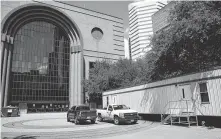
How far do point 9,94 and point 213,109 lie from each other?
133 feet

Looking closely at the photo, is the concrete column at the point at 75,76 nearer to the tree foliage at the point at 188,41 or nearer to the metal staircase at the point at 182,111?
the tree foliage at the point at 188,41

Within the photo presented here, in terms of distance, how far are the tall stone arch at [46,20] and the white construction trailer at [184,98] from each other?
28.4 meters

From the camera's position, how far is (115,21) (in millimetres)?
60125

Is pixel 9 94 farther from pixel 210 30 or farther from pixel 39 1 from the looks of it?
pixel 210 30

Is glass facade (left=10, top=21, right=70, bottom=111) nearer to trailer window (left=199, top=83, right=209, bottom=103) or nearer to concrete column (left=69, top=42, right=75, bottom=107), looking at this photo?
concrete column (left=69, top=42, right=75, bottom=107)

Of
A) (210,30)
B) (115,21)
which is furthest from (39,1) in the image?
(210,30)

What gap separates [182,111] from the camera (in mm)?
15172

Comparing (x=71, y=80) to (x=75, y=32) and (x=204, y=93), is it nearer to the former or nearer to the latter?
(x=75, y=32)

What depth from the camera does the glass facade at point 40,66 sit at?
42.1 m

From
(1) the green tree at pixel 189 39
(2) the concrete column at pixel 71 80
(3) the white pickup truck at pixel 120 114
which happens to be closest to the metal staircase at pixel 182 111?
(3) the white pickup truck at pixel 120 114

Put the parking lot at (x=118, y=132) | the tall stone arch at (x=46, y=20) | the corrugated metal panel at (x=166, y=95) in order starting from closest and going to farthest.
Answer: the parking lot at (x=118, y=132) < the corrugated metal panel at (x=166, y=95) < the tall stone arch at (x=46, y=20)

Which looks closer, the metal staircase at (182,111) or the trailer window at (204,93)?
the trailer window at (204,93)

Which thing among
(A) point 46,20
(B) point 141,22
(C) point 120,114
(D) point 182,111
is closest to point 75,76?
(A) point 46,20

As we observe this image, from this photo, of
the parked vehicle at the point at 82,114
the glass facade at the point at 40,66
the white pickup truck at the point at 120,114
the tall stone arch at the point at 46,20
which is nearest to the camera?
the white pickup truck at the point at 120,114
